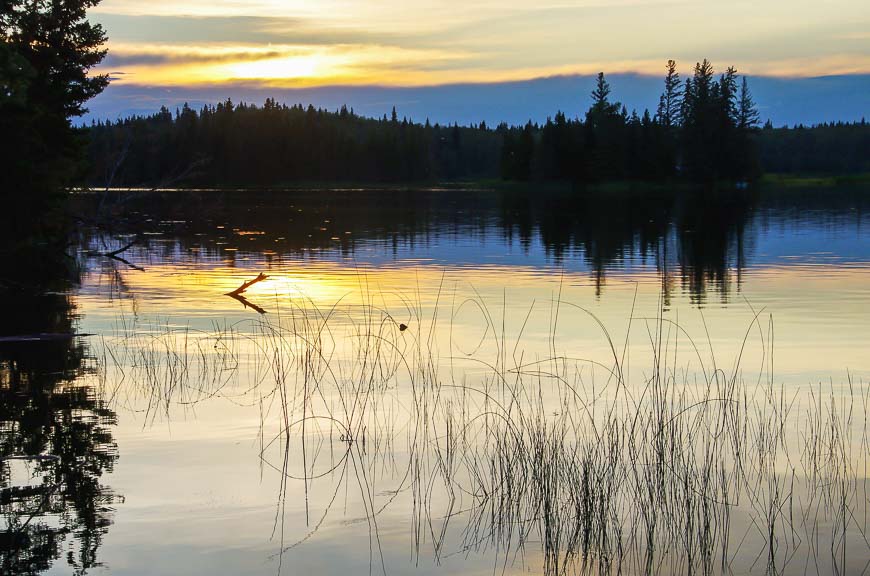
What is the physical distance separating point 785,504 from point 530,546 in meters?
2.71

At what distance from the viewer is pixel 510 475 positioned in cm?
1069

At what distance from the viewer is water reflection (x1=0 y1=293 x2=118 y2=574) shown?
8.83m

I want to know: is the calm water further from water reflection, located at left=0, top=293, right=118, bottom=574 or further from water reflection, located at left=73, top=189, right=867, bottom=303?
water reflection, located at left=73, top=189, right=867, bottom=303

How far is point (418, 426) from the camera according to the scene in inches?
518

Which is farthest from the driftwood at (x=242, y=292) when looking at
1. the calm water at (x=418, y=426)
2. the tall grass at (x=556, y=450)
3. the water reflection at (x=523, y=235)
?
the water reflection at (x=523, y=235)

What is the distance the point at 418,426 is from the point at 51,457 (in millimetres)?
4214

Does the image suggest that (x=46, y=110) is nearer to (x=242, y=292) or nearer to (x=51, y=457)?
(x=242, y=292)

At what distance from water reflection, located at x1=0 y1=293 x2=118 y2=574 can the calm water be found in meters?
0.04

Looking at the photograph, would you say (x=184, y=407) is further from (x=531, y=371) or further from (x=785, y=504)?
(x=785, y=504)

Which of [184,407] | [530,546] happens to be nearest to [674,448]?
[530,546]

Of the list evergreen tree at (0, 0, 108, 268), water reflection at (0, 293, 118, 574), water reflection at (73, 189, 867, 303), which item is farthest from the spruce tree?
water reflection at (0, 293, 118, 574)

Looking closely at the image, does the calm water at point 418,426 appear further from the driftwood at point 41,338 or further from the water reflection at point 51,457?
the driftwood at point 41,338

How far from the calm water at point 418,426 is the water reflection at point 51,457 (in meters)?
0.04

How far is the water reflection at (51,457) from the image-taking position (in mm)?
8828
